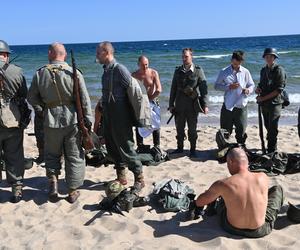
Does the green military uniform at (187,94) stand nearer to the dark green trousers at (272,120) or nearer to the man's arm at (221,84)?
the man's arm at (221,84)

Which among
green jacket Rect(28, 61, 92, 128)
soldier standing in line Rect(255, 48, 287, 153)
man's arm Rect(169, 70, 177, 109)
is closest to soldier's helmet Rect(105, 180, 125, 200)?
green jacket Rect(28, 61, 92, 128)

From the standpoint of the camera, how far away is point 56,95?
490cm

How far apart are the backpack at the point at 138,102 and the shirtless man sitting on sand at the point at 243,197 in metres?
1.34

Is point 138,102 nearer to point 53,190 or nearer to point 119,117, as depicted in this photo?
point 119,117

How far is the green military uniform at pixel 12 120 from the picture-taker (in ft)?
16.4

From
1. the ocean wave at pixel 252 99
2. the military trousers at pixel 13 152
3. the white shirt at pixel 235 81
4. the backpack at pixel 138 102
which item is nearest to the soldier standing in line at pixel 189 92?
the white shirt at pixel 235 81

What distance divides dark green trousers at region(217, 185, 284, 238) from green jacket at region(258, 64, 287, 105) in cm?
248

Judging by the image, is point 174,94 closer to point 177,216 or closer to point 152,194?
point 152,194

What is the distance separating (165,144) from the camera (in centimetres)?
829

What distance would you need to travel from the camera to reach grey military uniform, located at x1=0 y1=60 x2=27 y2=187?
A: 5020 mm

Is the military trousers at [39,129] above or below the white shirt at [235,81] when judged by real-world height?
below

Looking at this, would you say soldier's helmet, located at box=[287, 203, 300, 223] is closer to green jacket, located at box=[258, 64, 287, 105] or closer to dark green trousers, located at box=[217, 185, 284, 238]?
dark green trousers, located at box=[217, 185, 284, 238]

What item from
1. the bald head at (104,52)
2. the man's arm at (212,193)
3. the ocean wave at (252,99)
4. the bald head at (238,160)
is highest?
the bald head at (104,52)

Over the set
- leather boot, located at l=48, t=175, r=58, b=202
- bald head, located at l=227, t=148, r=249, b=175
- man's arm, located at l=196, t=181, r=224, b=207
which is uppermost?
bald head, located at l=227, t=148, r=249, b=175
